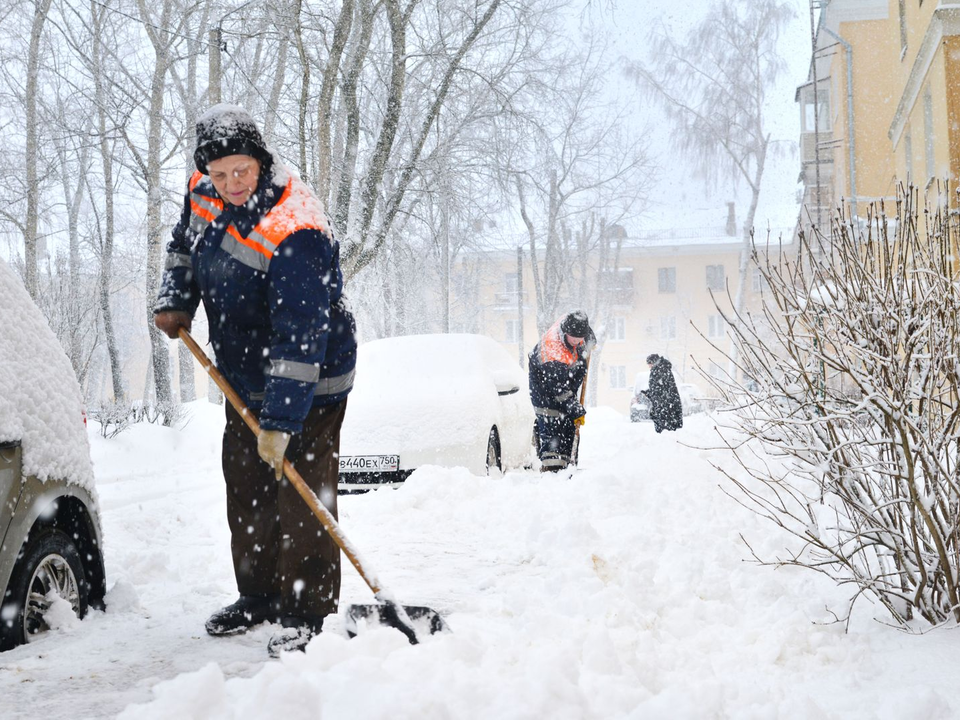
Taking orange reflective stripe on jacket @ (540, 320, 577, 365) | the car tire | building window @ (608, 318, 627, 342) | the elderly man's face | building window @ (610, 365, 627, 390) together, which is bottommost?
building window @ (610, 365, 627, 390)

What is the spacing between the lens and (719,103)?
2833 centimetres

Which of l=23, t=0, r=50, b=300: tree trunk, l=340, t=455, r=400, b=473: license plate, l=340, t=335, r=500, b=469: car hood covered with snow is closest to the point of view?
l=340, t=455, r=400, b=473: license plate

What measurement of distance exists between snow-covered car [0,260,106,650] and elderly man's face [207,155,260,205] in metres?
0.87

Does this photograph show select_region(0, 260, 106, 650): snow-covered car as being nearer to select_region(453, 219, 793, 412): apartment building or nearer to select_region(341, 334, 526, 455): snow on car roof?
select_region(341, 334, 526, 455): snow on car roof

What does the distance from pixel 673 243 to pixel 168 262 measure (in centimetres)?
4488

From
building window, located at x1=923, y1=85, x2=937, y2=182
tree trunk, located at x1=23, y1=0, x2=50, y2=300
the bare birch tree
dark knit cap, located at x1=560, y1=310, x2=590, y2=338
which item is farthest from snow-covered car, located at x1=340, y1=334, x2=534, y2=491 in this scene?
the bare birch tree

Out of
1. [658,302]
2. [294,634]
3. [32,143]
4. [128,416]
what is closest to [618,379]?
[658,302]

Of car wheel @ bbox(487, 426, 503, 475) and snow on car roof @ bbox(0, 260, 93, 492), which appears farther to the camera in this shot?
car wheel @ bbox(487, 426, 503, 475)

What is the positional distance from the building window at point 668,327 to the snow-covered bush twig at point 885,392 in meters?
43.7

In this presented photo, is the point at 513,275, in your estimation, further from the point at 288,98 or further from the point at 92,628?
the point at 92,628

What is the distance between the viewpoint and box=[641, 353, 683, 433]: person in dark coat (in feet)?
39.2

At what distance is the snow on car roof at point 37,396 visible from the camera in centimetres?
302

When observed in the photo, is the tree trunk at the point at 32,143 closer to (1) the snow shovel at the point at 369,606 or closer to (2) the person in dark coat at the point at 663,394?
(2) the person in dark coat at the point at 663,394

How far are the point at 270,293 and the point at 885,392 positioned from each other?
2.17 metres
